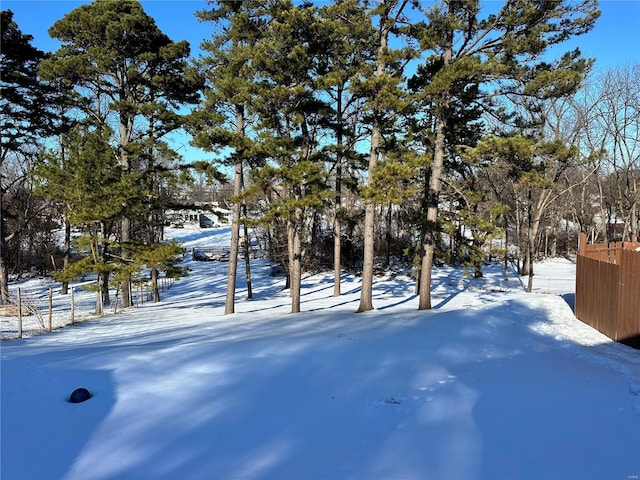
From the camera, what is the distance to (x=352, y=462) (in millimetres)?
3645

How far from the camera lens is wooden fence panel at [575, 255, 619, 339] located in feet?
28.4

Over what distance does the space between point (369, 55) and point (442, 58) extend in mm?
2953

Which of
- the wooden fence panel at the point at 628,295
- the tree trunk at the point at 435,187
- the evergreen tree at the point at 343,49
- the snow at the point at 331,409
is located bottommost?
the snow at the point at 331,409

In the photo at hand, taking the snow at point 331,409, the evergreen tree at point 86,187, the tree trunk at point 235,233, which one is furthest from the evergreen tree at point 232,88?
the snow at point 331,409

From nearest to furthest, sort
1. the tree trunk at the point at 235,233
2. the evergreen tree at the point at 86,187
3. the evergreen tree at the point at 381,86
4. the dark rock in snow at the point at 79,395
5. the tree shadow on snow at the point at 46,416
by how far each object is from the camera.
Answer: the tree shadow on snow at the point at 46,416
the dark rock in snow at the point at 79,395
the evergreen tree at the point at 381,86
the evergreen tree at the point at 86,187
the tree trunk at the point at 235,233

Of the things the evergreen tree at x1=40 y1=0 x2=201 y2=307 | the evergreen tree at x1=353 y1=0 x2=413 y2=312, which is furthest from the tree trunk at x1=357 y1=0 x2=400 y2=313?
the evergreen tree at x1=40 y1=0 x2=201 y2=307

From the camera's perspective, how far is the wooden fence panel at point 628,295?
775 centimetres

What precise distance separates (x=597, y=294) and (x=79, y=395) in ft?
33.1

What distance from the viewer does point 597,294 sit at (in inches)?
373

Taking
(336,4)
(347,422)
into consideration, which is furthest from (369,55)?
(347,422)

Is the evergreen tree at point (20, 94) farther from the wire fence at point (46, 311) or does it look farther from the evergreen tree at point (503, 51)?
the evergreen tree at point (503, 51)

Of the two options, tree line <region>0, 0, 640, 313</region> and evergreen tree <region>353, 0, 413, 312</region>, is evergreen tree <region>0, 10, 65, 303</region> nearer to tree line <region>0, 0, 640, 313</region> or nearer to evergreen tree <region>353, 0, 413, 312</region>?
tree line <region>0, 0, 640, 313</region>

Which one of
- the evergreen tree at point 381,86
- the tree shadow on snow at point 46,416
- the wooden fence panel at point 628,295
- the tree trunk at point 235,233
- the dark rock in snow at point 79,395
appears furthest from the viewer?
the tree trunk at point 235,233

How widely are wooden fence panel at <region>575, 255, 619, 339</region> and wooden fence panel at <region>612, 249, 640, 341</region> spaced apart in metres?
0.20
